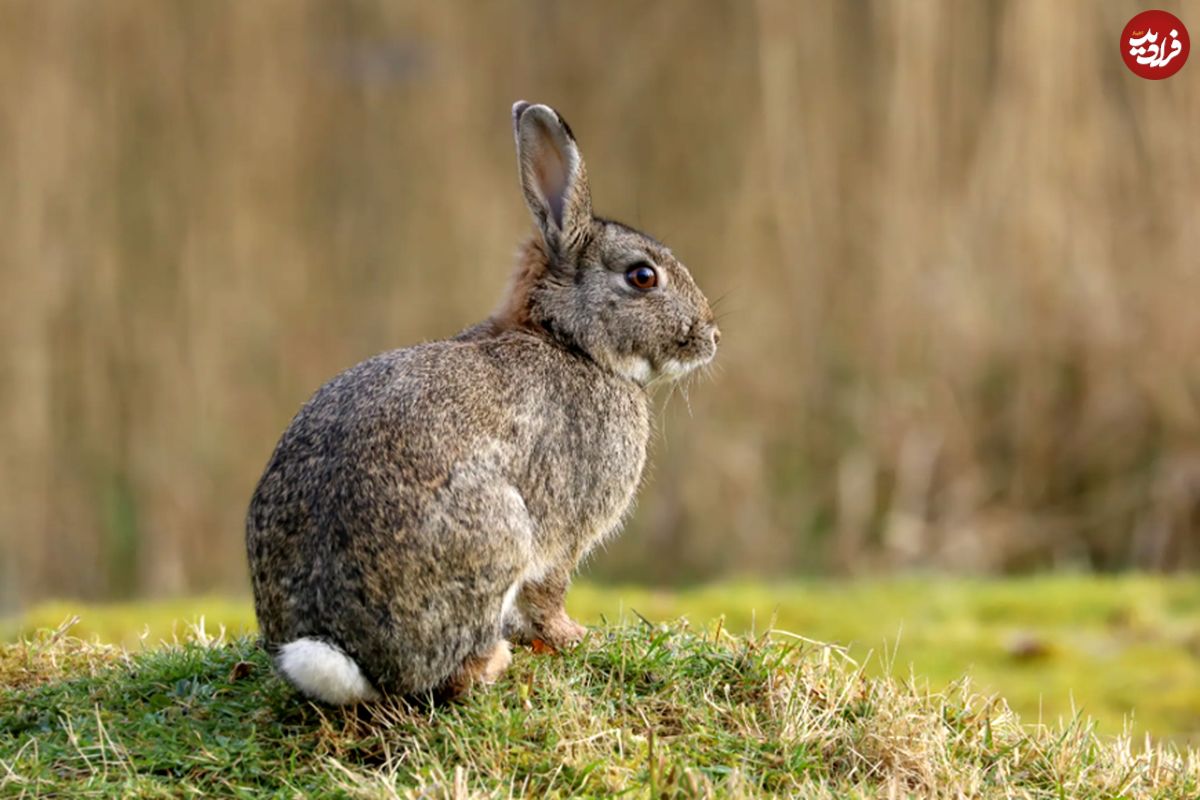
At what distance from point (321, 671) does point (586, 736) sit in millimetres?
762

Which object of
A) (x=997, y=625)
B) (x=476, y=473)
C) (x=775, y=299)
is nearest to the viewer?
Result: (x=476, y=473)

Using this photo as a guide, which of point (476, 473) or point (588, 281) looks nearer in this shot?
point (476, 473)

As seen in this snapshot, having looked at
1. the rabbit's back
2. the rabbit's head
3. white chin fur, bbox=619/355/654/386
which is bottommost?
the rabbit's back

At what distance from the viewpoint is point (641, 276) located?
5.65m

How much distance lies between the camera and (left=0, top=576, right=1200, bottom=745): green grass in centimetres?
754

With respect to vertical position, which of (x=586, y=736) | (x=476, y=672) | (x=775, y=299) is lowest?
(x=586, y=736)

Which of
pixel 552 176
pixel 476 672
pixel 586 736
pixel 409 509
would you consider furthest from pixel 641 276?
pixel 586 736

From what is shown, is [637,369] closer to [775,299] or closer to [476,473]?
[476,473]

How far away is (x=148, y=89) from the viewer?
12.0 m

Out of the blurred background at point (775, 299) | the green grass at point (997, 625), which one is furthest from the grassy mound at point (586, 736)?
the blurred background at point (775, 299)

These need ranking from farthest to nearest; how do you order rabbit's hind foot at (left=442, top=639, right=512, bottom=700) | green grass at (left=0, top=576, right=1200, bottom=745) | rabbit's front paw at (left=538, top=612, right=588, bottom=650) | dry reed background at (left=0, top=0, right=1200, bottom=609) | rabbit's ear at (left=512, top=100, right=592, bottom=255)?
1. dry reed background at (left=0, top=0, right=1200, bottom=609)
2. green grass at (left=0, top=576, right=1200, bottom=745)
3. rabbit's ear at (left=512, top=100, right=592, bottom=255)
4. rabbit's front paw at (left=538, top=612, right=588, bottom=650)
5. rabbit's hind foot at (left=442, top=639, right=512, bottom=700)

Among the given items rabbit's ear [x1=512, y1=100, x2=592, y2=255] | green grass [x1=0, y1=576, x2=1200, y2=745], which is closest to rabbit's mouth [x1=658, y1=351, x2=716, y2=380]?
rabbit's ear [x1=512, y1=100, x2=592, y2=255]

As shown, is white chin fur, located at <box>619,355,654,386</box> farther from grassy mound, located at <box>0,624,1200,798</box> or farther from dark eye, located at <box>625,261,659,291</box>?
grassy mound, located at <box>0,624,1200,798</box>

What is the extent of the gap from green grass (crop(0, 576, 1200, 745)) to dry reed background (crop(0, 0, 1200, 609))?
1.65m
